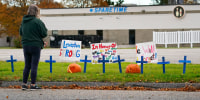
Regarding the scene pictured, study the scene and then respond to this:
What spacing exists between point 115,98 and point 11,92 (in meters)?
2.63

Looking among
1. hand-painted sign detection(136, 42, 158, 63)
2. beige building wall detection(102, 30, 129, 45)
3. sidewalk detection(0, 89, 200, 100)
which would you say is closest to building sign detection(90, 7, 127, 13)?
beige building wall detection(102, 30, 129, 45)

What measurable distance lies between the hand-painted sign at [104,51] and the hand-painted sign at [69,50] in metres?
0.67

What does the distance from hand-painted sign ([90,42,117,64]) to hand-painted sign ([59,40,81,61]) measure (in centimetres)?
67

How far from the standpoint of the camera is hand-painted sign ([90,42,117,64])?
1165 cm

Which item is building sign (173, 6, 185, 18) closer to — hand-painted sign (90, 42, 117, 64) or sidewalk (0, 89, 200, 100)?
hand-painted sign (90, 42, 117, 64)

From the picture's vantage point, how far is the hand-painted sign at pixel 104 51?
38.2 ft

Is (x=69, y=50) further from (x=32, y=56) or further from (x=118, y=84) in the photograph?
(x=32, y=56)

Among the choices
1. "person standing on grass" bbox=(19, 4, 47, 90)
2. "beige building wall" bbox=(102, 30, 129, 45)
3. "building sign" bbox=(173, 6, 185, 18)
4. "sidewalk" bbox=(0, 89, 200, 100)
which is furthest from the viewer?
"beige building wall" bbox=(102, 30, 129, 45)

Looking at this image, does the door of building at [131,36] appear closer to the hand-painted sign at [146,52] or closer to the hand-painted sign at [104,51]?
the hand-painted sign at [104,51]

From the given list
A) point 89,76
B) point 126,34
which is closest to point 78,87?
point 89,76

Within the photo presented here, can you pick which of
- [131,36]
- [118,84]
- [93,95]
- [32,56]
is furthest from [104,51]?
[131,36]

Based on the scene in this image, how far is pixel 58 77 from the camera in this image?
10.3 meters

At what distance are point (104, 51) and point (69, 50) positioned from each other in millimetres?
1238

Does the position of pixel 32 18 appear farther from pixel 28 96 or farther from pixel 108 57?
pixel 108 57
